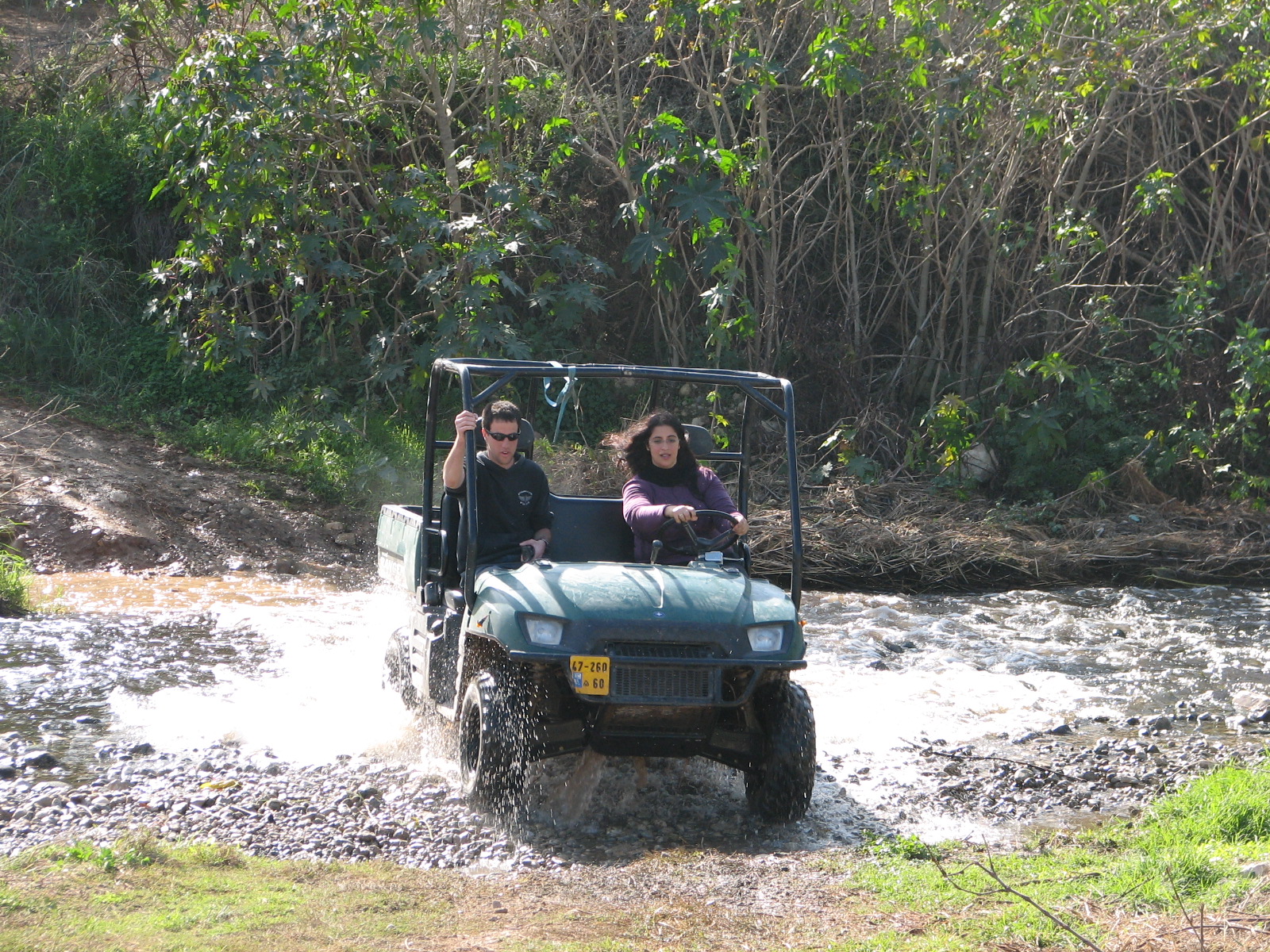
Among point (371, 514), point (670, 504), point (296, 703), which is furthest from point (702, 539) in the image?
point (371, 514)

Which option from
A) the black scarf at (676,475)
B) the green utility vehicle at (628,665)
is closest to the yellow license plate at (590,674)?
the green utility vehicle at (628,665)

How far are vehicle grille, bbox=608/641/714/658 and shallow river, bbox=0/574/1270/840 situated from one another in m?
0.93

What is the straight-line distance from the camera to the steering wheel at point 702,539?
571 cm

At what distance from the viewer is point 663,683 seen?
4938 millimetres

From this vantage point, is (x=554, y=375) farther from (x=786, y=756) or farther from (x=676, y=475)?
(x=786, y=756)

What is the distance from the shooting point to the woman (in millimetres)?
6090

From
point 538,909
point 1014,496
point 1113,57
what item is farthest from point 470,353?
point 538,909

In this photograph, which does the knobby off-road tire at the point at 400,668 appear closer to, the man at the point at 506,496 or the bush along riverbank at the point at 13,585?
the man at the point at 506,496

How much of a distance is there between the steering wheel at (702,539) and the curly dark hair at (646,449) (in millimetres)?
296

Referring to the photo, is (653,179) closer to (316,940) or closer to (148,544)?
(148,544)

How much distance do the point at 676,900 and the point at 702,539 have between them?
204 cm

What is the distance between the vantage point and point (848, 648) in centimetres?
914

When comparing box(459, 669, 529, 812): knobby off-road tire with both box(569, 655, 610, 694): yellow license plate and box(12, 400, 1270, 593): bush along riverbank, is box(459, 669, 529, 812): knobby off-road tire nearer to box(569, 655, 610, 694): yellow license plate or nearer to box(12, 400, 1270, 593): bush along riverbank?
box(569, 655, 610, 694): yellow license plate

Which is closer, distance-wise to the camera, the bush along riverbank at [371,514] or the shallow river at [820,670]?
the shallow river at [820,670]
